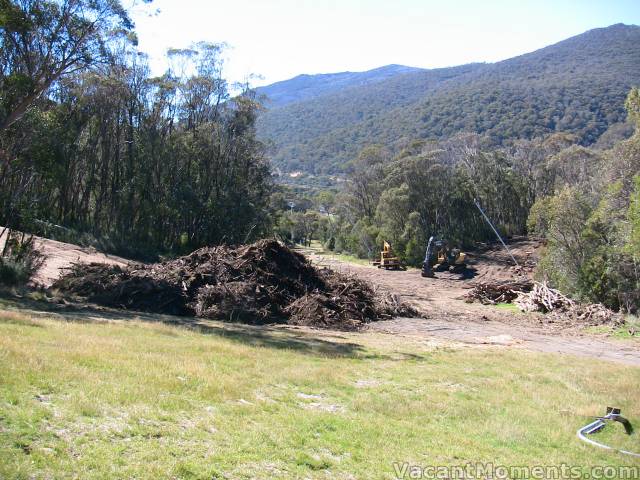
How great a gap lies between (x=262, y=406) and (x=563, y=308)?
705 inches

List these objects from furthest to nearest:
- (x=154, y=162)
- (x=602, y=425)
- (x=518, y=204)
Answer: (x=518, y=204) → (x=154, y=162) → (x=602, y=425)

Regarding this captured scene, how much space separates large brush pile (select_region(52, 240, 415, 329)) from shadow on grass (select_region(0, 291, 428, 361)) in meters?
0.96

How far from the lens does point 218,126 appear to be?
42.0 metres

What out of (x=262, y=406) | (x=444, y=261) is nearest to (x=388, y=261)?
(x=444, y=261)

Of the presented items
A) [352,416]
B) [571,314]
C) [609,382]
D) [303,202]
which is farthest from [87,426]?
[303,202]

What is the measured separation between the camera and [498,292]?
27.9 metres

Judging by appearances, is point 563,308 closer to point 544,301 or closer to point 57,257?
point 544,301

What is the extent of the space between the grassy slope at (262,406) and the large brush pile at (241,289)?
526 centimetres

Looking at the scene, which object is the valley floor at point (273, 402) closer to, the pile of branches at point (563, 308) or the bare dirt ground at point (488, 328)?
the bare dirt ground at point (488, 328)

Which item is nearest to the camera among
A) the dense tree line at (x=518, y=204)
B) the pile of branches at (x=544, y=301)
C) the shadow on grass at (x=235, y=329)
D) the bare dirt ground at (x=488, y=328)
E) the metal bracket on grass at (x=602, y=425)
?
the metal bracket on grass at (x=602, y=425)

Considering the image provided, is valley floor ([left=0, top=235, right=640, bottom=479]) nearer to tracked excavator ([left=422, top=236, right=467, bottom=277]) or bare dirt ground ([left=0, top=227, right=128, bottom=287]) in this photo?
bare dirt ground ([left=0, top=227, right=128, bottom=287])

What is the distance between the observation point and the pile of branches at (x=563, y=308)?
1977cm

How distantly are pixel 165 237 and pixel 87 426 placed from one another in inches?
1423

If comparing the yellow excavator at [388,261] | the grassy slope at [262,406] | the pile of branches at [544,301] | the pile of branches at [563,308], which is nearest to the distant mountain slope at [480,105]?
the yellow excavator at [388,261]
